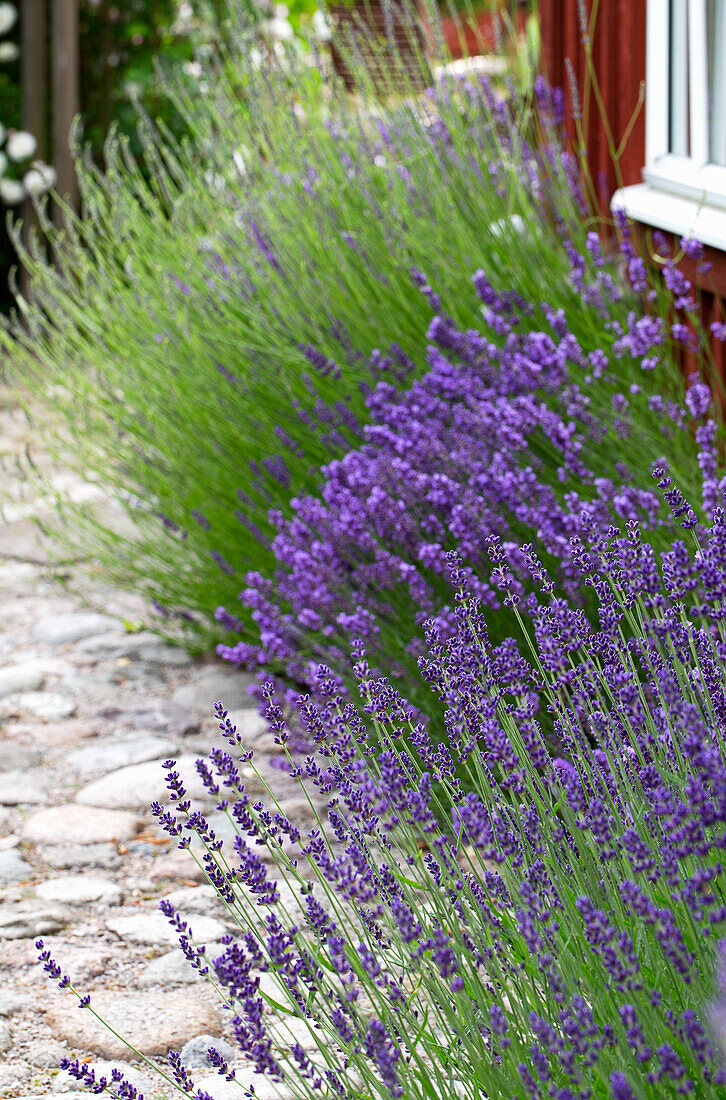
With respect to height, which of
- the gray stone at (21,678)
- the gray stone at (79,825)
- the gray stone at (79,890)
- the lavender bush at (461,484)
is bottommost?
the gray stone at (21,678)

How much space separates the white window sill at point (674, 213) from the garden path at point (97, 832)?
167 cm

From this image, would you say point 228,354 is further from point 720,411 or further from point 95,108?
point 95,108

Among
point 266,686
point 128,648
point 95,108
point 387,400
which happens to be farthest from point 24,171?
point 266,686

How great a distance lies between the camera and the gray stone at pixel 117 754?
3.04 meters

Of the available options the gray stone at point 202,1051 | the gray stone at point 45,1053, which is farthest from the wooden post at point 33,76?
the gray stone at point 202,1051

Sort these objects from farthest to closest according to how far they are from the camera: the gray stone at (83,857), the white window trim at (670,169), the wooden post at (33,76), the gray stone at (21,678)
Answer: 1. the wooden post at (33,76)
2. the gray stone at (21,678)
3. the white window trim at (670,169)
4. the gray stone at (83,857)

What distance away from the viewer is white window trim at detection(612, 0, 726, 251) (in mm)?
2902

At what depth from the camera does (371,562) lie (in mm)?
2697

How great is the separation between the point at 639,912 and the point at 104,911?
1594 millimetres

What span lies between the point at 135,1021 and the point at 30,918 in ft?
1.53

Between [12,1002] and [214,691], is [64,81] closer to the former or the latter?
[214,691]

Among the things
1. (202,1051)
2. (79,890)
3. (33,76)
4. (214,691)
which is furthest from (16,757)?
(33,76)

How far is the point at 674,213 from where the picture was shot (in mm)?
3055

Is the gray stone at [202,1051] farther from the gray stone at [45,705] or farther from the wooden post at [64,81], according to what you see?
the wooden post at [64,81]
